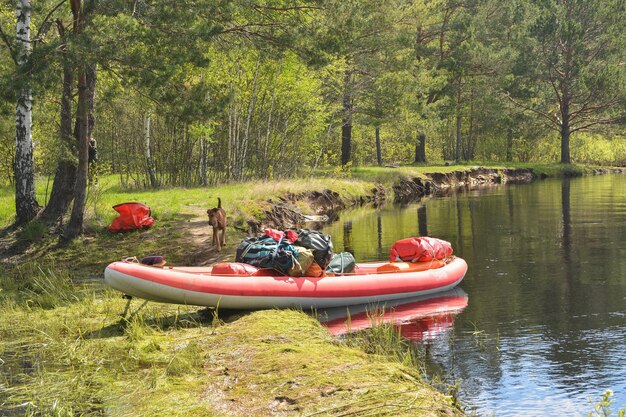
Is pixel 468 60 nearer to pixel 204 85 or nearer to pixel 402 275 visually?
pixel 204 85

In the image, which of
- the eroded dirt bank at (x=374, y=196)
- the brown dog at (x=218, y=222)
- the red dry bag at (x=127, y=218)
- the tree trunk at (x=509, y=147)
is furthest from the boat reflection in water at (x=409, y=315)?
the tree trunk at (x=509, y=147)

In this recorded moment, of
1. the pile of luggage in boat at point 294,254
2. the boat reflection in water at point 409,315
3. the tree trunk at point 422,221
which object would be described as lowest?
the boat reflection in water at point 409,315

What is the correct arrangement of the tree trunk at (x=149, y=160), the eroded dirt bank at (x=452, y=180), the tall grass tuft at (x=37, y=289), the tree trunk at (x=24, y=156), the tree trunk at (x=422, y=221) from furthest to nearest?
1. the eroded dirt bank at (x=452, y=180)
2. the tree trunk at (x=149, y=160)
3. the tree trunk at (x=422, y=221)
4. the tree trunk at (x=24, y=156)
5. the tall grass tuft at (x=37, y=289)

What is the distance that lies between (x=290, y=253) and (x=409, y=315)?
182cm

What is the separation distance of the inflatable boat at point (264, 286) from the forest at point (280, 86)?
13.6 feet

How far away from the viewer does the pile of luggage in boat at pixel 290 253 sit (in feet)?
31.3

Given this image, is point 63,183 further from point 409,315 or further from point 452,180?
point 452,180

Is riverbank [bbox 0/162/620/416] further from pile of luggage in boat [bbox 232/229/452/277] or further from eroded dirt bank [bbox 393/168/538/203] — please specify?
eroded dirt bank [bbox 393/168/538/203]

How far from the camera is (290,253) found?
31.2 feet

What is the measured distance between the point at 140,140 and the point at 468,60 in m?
20.9

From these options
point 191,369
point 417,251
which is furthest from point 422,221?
point 191,369

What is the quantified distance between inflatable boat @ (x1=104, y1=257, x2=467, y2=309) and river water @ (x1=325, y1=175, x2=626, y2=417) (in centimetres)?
42

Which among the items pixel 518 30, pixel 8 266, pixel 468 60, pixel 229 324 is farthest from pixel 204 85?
pixel 518 30

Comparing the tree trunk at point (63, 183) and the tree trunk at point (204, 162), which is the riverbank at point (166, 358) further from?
the tree trunk at point (204, 162)
